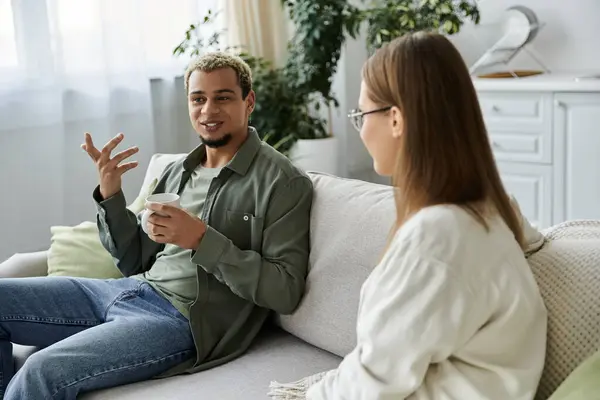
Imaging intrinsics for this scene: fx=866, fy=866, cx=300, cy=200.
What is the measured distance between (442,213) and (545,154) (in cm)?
275

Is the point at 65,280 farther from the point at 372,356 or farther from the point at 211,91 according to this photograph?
the point at 372,356

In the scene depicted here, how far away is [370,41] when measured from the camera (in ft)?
14.0

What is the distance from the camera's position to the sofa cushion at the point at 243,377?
1.84 m

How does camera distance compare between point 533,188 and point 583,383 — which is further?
point 533,188

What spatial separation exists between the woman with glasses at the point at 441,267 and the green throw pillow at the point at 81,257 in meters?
1.19

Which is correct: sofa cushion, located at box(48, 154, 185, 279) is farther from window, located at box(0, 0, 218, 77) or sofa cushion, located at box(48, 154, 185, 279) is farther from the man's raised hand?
window, located at box(0, 0, 218, 77)

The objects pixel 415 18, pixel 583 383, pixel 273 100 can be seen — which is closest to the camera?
pixel 583 383

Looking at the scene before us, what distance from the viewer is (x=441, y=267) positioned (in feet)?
4.23

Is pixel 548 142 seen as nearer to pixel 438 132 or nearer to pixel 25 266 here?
pixel 25 266

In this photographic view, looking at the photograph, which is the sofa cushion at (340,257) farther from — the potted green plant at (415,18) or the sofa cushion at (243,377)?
the potted green plant at (415,18)

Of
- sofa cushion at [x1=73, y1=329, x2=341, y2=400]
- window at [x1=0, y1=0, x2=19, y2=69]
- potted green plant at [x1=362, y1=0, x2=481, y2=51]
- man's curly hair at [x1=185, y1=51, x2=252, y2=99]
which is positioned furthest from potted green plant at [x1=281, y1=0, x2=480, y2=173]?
sofa cushion at [x1=73, y1=329, x2=341, y2=400]

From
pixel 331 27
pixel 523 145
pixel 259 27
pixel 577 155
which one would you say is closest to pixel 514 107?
pixel 523 145

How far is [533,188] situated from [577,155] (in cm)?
25

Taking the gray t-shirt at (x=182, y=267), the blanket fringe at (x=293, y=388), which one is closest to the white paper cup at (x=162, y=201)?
the gray t-shirt at (x=182, y=267)
